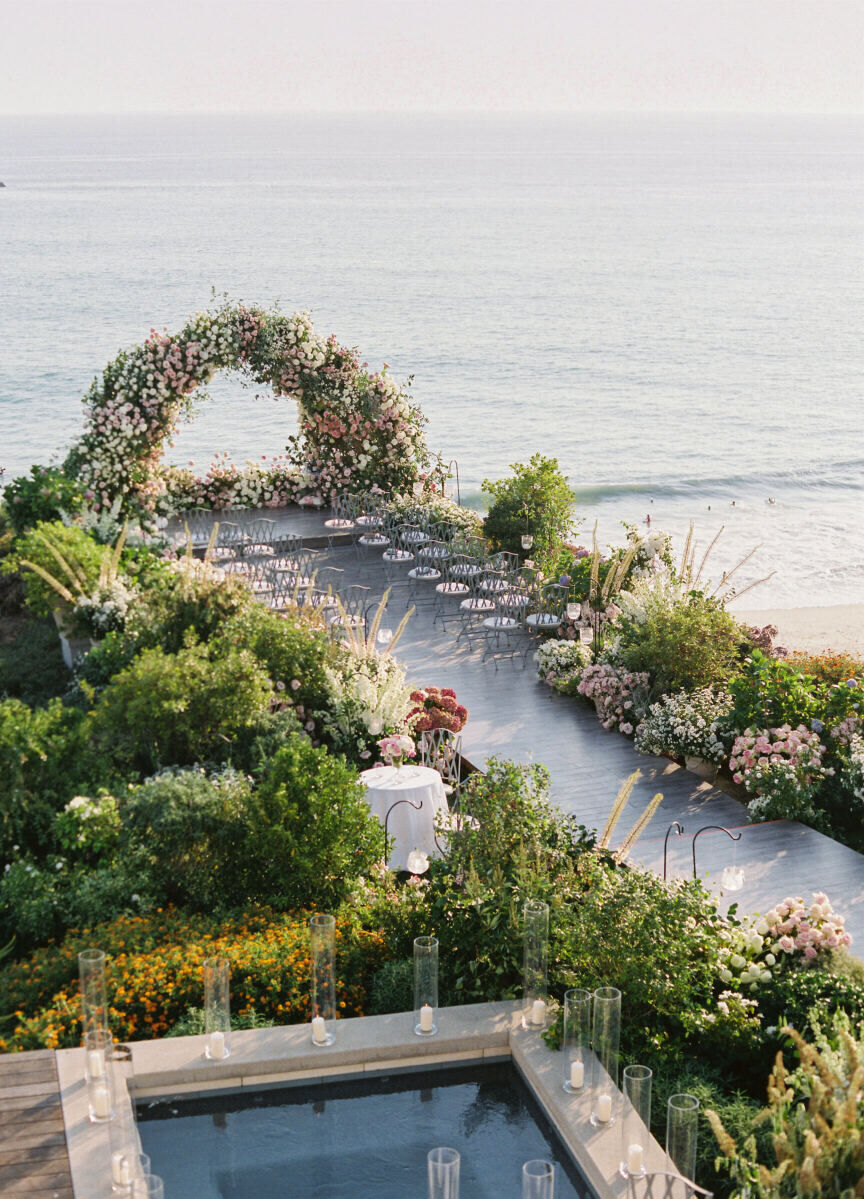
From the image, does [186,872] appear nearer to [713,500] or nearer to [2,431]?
[713,500]

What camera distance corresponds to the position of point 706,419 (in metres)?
49.3

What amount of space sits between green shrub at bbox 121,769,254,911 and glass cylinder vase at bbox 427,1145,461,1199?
4054mm

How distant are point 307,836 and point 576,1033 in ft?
9.21

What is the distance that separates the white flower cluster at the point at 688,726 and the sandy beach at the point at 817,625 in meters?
5.97

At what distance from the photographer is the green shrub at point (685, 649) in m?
14.1

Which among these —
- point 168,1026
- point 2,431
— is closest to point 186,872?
point 168,1026

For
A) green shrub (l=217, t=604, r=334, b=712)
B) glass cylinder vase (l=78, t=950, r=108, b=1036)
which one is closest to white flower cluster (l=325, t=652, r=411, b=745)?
green shrub (l=217, t=604, r=334, b=712)

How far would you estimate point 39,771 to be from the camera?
11.1 m

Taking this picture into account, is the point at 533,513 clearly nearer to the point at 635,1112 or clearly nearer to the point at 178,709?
the point at 178,709

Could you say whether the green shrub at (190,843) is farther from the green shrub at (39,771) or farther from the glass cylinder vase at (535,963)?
the glass cylinder vase at (535,963)

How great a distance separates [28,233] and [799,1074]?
319 feet

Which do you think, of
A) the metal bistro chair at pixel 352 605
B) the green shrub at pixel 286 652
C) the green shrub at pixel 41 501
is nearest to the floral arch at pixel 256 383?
the green shrub at pixel 41 501

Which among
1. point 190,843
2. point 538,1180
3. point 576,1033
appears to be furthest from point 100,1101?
point 190,843

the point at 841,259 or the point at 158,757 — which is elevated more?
Answer: the point at 841,259
